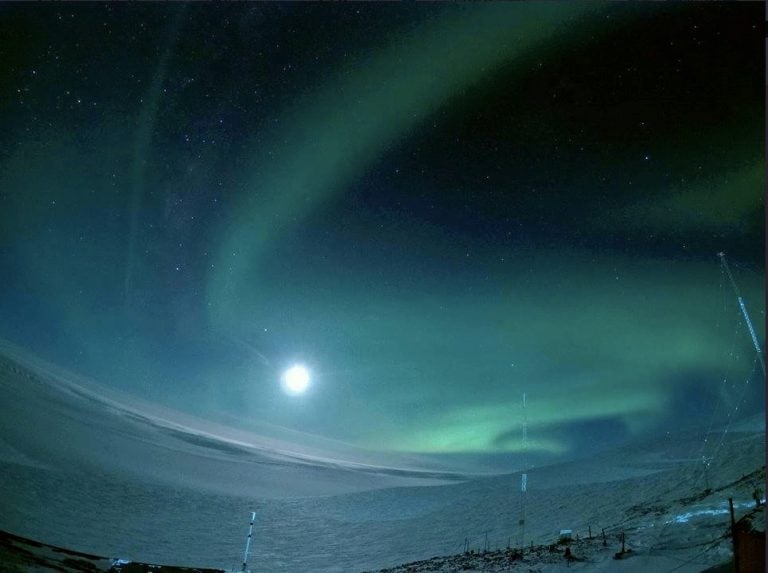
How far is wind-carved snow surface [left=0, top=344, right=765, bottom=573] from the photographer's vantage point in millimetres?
17609

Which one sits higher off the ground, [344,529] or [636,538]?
[636,538]

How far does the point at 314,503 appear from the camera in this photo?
122 feet

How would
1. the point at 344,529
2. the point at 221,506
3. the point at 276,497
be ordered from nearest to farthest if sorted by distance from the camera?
1. the point at 344,529
2. the point at 221,506
3. the point at 276,497

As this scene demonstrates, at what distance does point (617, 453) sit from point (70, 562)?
177 feet

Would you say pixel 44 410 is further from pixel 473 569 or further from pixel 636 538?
pixel 636 538

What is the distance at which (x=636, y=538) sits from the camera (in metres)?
15.4

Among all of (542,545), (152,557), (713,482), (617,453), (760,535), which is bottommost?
(152,557)

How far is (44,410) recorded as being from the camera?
158 feet

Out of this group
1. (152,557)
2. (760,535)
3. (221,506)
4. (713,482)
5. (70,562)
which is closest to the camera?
(760,535)

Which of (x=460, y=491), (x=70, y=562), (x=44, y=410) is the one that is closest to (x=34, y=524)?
(x=70, y=562)

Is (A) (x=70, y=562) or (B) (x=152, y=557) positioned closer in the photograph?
(A) (x=70, y=562)

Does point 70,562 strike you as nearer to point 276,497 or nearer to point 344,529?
point 344,529

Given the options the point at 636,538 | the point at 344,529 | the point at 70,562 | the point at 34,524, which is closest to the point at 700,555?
the point at 636,538

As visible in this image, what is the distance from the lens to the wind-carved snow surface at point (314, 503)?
1761cm
